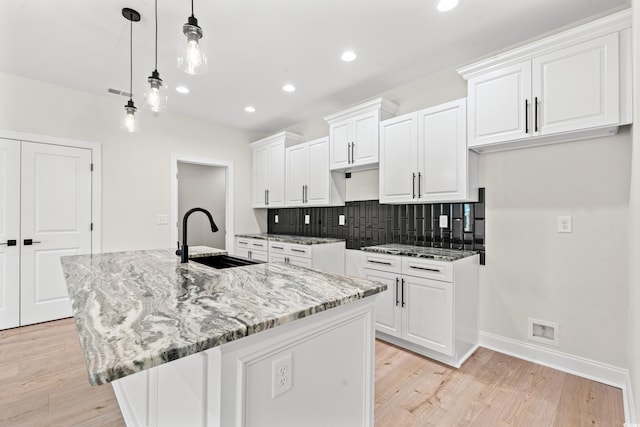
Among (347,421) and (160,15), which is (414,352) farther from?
(160,15)

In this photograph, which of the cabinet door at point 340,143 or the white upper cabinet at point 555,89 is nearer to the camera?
the white upper cabinet at point 555,89

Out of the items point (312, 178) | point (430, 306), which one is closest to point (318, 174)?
point (312, 178)

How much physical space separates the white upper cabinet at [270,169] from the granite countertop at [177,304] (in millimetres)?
2803

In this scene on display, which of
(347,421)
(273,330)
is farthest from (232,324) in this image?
(347,421)

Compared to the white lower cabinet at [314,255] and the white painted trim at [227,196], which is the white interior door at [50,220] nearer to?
the white painted trim at [227,196]

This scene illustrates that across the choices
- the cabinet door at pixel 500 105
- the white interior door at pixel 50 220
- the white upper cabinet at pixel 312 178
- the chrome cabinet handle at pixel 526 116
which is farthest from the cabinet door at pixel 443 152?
the white interior door at pixel 50 220

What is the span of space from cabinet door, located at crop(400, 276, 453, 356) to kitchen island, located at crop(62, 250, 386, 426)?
4.21 feet

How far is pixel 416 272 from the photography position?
257 cm

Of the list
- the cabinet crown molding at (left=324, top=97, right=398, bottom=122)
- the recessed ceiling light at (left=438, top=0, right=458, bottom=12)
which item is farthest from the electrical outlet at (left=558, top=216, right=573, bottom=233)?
the cabinet crown molding at (left=324, top=97, right=398, bottom=122)

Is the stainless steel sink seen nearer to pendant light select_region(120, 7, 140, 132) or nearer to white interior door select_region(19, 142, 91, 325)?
pendant light select_region(120, 7, 140, 132)

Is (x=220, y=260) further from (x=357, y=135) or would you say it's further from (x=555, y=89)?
(x=555, y=89)

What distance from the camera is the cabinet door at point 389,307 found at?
2689mm

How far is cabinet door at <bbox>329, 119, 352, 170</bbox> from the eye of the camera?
11.4 ft

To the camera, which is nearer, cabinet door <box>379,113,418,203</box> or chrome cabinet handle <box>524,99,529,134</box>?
chrome cabinet handle <box>524,99,529,134</box>
